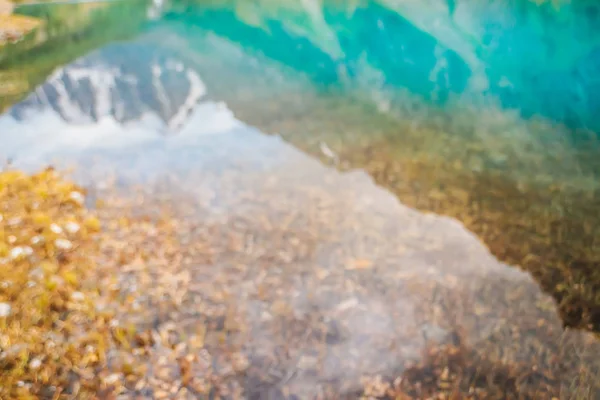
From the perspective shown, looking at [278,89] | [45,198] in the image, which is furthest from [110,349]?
[278,89]

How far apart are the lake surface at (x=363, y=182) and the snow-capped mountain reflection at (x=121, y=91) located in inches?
7.1

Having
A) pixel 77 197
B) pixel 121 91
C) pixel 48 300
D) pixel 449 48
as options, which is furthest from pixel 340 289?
pixel 449 48

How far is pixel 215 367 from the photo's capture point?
7.52m

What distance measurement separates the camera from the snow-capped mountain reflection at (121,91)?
20.7m

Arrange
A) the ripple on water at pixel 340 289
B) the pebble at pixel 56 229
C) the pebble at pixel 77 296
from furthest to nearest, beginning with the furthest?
the pebble at pixel 56 229 < the pebble at pixel 77 296 < the ripple on water at pixel 340 289

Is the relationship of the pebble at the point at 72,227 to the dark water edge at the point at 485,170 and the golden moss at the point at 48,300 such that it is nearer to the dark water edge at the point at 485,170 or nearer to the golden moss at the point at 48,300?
the golden moss at the point at 48,300

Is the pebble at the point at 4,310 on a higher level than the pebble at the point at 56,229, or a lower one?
lower

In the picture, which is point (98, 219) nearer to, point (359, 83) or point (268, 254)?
point (268, 254)

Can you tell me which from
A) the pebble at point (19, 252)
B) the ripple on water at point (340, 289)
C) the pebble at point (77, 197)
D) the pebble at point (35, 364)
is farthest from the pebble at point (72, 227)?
the pebble at point (35, 364)

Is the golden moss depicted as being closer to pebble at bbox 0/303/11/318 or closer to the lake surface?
pebble at bbox 0/303/11/318

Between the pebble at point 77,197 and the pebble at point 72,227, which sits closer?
the pebble at point 72,227

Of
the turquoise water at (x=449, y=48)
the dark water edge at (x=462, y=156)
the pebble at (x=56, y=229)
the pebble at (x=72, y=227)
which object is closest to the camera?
the pebble at (x=56, y=229)

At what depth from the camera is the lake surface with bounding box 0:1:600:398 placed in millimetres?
8391

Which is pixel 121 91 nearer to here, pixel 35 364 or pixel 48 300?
pixel 48 300
